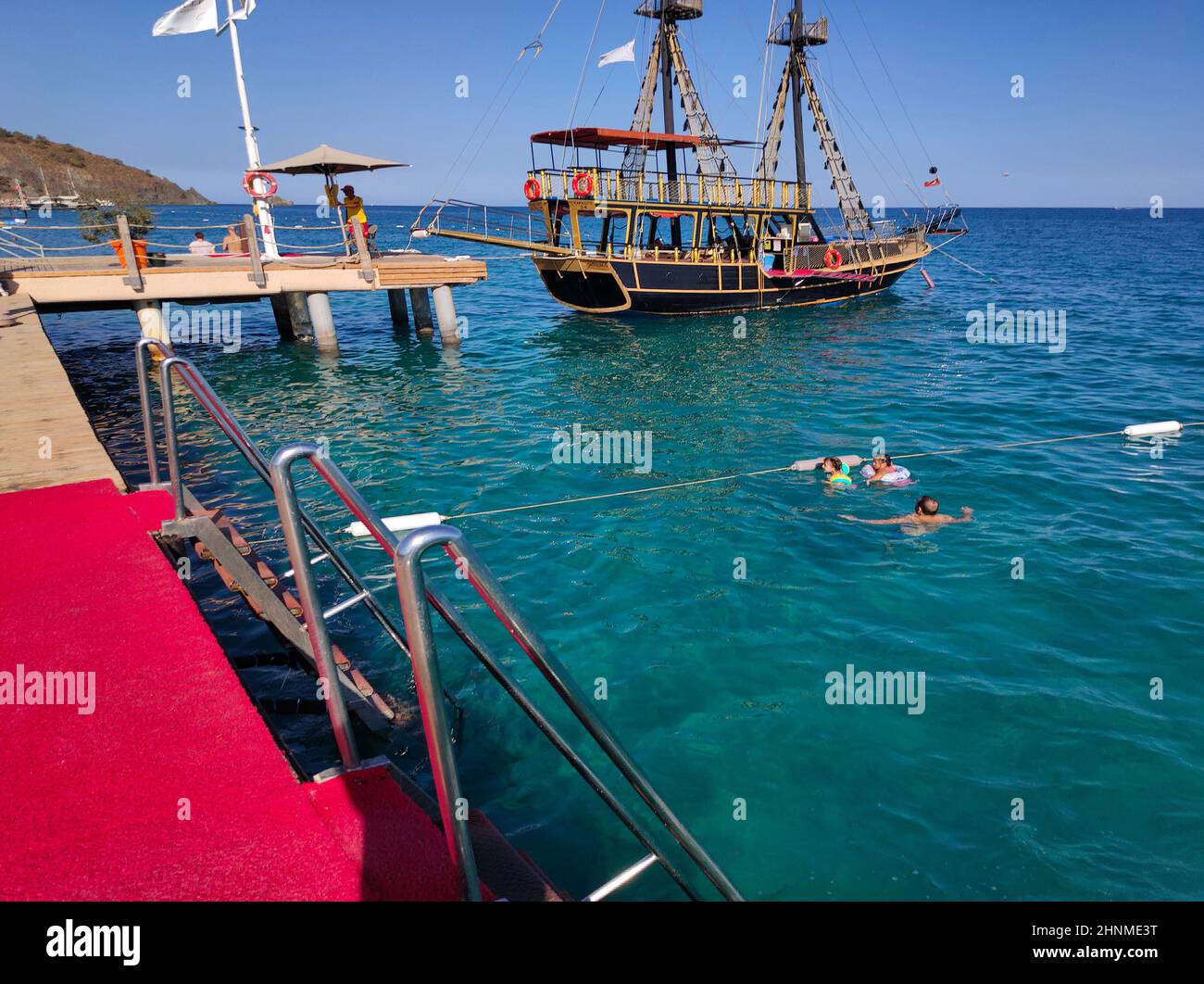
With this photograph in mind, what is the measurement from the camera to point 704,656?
23.4ft

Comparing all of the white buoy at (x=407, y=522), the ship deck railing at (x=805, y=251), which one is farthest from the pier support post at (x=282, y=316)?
the white buoy at (x=407, y=522)

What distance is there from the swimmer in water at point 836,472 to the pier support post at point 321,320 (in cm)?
1519

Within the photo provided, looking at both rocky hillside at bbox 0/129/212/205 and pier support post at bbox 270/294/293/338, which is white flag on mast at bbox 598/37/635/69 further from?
rocky hillside at bbox 0/129/212/205

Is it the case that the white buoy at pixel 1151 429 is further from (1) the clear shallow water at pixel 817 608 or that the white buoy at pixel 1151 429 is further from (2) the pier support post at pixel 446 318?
(2) the pier support post at pixel 446 318

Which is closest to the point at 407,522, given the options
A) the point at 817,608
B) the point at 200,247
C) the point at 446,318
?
the point at 817,608

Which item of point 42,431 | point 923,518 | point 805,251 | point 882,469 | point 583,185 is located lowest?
point 923,518

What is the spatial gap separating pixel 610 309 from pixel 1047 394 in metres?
15.5

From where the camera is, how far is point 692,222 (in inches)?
1123

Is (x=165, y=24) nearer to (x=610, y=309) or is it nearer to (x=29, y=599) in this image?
(x=610, y=309)

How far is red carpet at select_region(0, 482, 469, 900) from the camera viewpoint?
8.32ft

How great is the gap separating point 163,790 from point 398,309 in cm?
2373

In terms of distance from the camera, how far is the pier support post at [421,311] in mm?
23969

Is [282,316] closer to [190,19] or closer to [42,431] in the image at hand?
[190,19]

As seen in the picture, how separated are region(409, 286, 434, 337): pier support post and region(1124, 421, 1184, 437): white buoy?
19.1m
